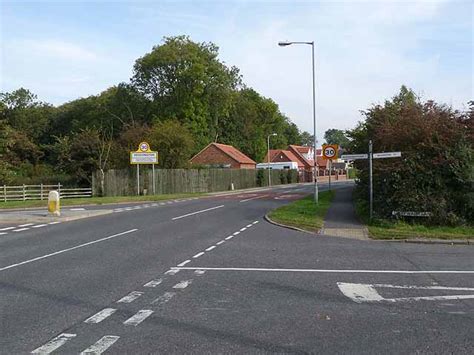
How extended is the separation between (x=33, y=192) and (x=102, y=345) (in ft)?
127

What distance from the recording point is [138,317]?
6645 mm

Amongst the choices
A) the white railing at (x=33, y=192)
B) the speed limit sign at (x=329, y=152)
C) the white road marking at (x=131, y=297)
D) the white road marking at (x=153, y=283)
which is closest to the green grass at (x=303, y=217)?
the speed limit sign at (x=329, y=152)

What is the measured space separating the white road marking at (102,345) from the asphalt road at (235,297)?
0.01 meters

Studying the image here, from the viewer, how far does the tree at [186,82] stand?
69.1 meters

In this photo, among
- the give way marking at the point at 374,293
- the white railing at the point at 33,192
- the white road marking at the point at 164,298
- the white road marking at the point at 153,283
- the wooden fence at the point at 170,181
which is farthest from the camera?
the wooden fence at the point at 170,181

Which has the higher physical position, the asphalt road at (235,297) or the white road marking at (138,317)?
the white road marking at (138,317)

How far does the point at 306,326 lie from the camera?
6262 millimetres

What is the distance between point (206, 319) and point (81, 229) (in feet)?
41.4

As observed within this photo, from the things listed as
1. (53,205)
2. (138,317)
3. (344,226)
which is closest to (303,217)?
(344,226)

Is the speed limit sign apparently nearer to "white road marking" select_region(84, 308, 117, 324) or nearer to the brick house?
"white road marking" select_region(84, 308, 117, 324)

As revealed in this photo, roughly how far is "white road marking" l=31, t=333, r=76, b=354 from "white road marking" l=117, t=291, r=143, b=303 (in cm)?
162

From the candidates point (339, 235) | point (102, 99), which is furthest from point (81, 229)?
point (102, 99)

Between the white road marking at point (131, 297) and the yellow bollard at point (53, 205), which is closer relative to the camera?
the white road marking at point (131, 297)

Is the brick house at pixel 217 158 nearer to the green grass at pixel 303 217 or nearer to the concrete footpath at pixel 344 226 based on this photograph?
the green grass at pixel 303 217
